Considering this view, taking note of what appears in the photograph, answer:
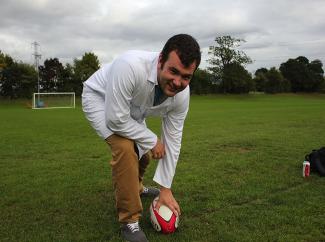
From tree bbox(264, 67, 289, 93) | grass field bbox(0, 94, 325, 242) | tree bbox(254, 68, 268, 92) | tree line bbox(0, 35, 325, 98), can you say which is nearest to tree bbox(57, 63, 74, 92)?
tree line bbox(0, 35, 325, 98)

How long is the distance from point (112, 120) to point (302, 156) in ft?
20.9

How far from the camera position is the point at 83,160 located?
9.16m

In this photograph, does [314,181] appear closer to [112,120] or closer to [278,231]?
[278,231]

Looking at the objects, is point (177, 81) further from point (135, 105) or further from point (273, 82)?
point (273, 82)

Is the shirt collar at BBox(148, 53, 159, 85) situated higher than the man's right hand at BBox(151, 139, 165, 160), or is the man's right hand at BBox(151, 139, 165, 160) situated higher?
the shirt collar at BBox(148, 53, 159, 85)

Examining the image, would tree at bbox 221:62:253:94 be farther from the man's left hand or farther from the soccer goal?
the man's left hand

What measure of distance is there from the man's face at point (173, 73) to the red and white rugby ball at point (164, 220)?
139cm

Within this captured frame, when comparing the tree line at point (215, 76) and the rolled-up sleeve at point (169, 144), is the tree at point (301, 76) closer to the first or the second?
the tree line at point (215, 76)

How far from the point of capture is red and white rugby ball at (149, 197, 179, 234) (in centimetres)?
444

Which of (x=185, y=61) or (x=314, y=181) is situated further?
(x=314, y=181)

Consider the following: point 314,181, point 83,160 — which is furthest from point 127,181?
point 83,160

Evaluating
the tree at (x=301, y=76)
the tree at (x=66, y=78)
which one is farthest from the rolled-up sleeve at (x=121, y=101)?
the tree at (x=301, y=76)

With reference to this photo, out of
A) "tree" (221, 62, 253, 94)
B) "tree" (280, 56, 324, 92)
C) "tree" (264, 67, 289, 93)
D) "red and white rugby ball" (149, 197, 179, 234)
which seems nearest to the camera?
"red and white rugby ball" (149, 197, 179, 234)

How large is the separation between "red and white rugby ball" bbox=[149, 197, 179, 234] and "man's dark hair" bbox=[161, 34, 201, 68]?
1719mm
